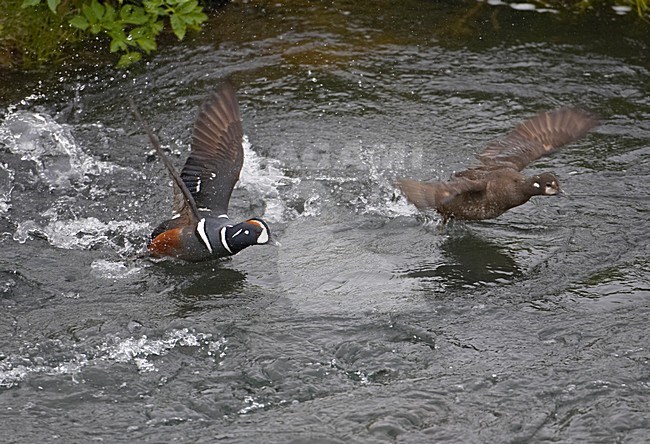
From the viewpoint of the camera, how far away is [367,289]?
20.0ft

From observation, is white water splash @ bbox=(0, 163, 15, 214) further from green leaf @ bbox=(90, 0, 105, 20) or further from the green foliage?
green leaf @ bbox=(90, 0, 105, 20)

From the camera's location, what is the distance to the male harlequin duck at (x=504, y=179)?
6410 mm

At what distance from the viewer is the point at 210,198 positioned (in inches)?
258

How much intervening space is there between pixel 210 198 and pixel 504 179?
6.22 ft

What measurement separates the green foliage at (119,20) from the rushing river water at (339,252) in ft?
1.12

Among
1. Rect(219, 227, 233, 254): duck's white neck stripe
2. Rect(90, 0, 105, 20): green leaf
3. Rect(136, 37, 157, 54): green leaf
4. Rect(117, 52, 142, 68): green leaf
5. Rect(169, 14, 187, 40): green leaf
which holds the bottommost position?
Rect(219, 227, 233, 254): duck's white neck stripe

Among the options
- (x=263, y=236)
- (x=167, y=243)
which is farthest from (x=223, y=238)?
(x=167, y=243)

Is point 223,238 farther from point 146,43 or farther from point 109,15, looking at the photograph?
point 109,15

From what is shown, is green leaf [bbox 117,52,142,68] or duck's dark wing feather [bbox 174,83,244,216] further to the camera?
green leaf [bbox 117,52,142,68]

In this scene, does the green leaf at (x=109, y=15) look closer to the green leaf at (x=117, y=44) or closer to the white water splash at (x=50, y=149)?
the green leaf at (x=117, y=44)

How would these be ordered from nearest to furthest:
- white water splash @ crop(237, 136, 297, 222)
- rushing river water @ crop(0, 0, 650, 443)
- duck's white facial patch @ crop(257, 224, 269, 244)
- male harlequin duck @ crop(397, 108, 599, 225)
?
rushing river water @ crop(0, 0, 650, 443) < duck's white facial patch @ crop(257, 224, 269, 244) < male harlequin duck @ crop(397, 108, 599, 225) < white water splash @ crop(237, 136, 297, 222)

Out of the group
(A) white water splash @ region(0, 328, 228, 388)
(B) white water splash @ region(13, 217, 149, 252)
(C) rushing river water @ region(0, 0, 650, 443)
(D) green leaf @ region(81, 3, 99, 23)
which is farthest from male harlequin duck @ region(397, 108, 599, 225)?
(D) green leaf @ region(81, 3, 99, 23)

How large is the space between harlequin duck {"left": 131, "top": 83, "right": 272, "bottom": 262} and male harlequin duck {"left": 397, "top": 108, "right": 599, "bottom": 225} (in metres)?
1.07

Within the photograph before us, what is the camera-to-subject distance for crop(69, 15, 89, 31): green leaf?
25.9 feet
